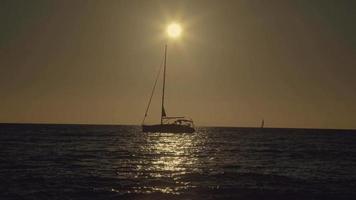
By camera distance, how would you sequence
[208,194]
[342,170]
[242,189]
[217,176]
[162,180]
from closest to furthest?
1. [208,194]
2. [242,189]
3. [162,180]
4. [217,176]
5. [342,170]

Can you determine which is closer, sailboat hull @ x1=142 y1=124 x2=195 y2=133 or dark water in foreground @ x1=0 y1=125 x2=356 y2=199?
dark water in foreground @ x1=0 y1=125 x2=356 y2=199

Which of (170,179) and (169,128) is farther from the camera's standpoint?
(169,128)

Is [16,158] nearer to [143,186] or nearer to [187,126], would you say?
[143,186]

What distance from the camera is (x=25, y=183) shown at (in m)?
39.0

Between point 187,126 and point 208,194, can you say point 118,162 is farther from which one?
point 187,126

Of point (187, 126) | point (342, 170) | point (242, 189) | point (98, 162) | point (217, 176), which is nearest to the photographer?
point (242, 189)

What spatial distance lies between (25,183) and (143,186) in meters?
8.17

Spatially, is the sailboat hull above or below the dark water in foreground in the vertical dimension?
above

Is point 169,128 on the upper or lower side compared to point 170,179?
upper

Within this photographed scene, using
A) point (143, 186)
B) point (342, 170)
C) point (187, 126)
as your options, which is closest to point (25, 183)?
point (143, 186)

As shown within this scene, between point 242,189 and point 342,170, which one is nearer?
point 242,189

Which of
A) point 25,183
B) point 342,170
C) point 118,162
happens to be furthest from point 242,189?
point 118,162

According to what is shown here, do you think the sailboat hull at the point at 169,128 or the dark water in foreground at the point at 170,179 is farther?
the sailboat hull at the point at 169,128

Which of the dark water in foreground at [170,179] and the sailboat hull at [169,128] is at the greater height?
the sailboat hull at [169,128]
